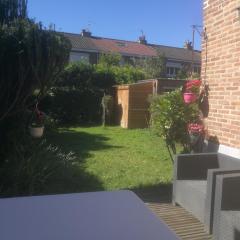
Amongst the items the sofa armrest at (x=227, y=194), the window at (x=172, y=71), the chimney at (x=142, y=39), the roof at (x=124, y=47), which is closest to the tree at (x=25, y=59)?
the sofa armrest at (x=227, y=194)

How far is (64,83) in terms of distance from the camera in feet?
55.9

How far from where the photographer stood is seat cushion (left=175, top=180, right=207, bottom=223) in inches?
175

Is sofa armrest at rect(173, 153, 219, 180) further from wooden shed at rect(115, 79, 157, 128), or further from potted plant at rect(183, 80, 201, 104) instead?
wooden shed at rect(115, 79, 157, 128)

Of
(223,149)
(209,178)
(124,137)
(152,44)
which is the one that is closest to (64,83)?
(124,137)

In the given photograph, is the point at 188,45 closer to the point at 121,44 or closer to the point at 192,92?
the point at 121,44

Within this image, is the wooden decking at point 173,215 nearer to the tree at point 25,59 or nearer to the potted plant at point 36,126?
the tree at point 25,59

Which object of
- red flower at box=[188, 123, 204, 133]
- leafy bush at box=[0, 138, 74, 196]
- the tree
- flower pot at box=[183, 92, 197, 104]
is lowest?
leafy bush at box=[0, 138, 74, 196]

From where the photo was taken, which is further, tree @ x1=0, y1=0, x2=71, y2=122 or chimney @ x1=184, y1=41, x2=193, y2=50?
chimney @ x1=184, y1=41, x2=193, y2=50

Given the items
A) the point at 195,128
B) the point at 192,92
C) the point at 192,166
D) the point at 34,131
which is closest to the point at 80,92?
the point at 34,131

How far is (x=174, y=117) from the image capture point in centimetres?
685

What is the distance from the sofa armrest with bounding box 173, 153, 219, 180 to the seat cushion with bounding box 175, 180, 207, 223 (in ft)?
0.45

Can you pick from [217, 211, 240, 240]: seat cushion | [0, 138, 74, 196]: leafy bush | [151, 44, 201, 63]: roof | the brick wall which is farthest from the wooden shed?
[151, 44, 201, 63]: roof

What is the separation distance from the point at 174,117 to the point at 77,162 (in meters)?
2.52

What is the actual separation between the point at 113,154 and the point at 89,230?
24.3 ft
